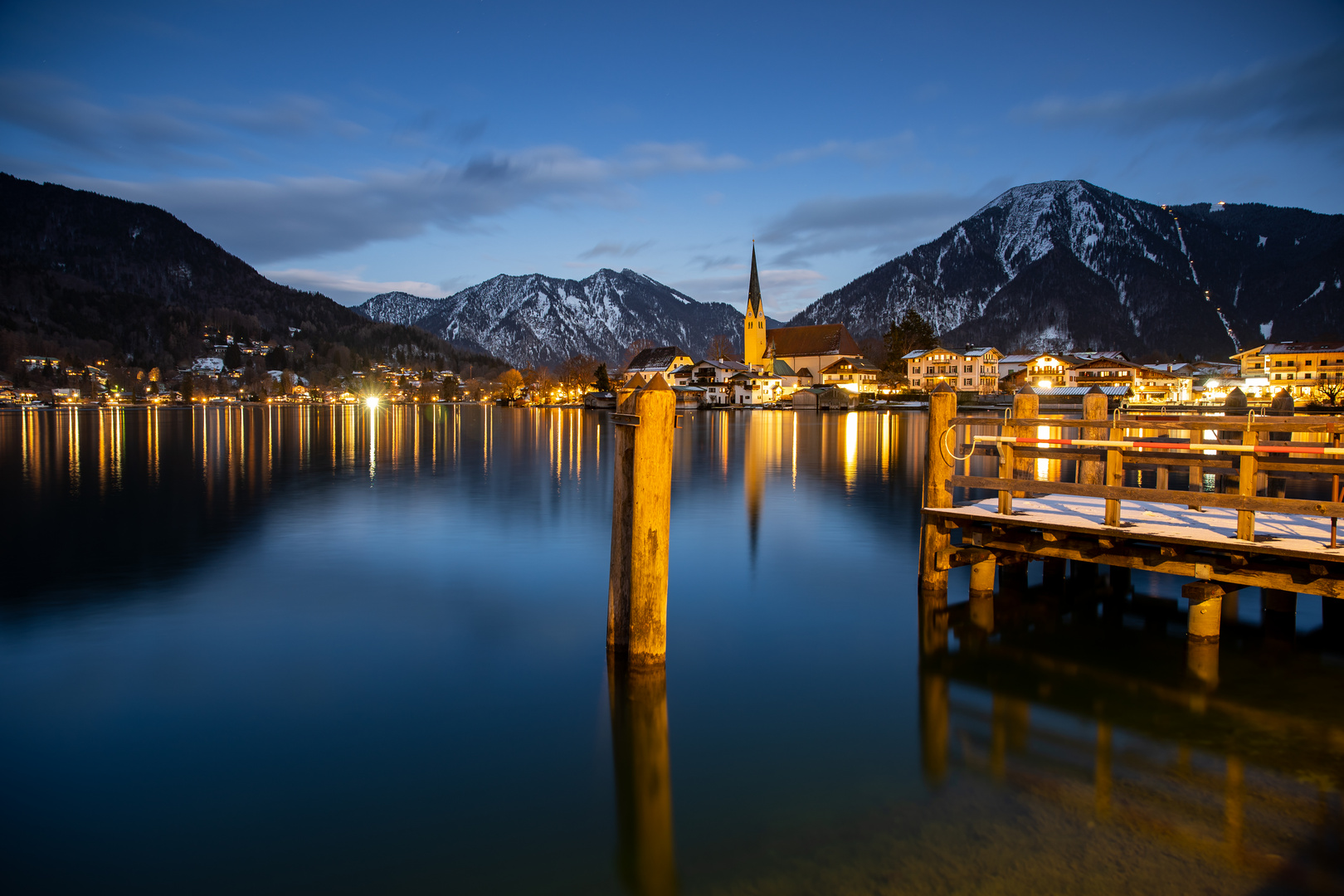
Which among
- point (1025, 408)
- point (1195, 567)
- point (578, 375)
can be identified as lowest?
point (1195, 567)

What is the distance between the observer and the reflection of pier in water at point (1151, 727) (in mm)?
6680

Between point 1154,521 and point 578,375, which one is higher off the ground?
point 578,375

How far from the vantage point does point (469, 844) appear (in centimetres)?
661

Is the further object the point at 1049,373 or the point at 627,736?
the point at 1049,373

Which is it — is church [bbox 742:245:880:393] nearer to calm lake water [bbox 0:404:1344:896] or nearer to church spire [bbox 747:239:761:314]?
church spire [bbox 747:239:761:314]

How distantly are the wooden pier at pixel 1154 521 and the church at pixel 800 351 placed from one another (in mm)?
146328

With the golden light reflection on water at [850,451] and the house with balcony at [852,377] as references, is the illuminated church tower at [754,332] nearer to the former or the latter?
the house with balcony at [852,377]

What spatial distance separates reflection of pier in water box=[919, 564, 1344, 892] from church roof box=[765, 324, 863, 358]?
169430mm

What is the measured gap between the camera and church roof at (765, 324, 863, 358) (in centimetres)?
17912

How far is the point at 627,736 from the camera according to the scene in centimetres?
878

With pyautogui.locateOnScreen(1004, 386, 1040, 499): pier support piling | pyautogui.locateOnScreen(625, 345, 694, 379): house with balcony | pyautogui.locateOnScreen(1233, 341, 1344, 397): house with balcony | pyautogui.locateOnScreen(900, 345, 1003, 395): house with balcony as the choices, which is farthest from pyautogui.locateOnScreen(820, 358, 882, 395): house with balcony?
pyautogui.locateOnScreen(1004, 386, 1040, 499): pier support piling

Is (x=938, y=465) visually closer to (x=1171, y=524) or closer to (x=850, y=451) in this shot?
(x=1171, y=524)

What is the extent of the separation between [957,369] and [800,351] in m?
41.5

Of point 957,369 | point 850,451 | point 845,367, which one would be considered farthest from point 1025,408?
point 957,369
